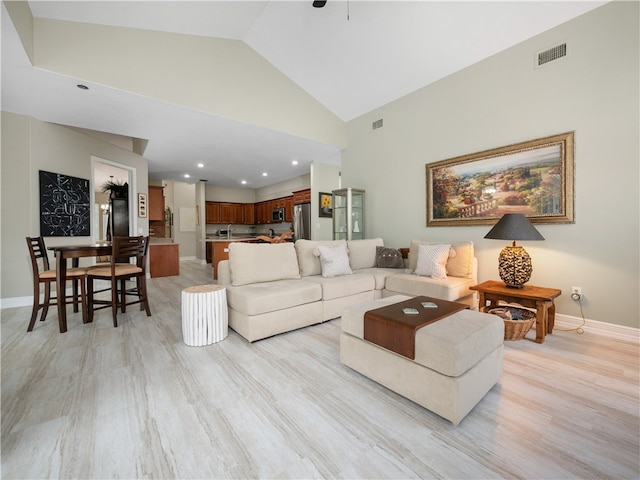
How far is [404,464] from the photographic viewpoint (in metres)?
1.20

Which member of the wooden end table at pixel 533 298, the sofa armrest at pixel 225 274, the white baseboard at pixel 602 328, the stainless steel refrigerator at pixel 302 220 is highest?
the stainless steel refrigerator at pixel 302 220

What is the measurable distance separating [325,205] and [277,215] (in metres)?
2.79

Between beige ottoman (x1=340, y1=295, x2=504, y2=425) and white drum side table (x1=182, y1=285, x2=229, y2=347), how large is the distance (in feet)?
4.35

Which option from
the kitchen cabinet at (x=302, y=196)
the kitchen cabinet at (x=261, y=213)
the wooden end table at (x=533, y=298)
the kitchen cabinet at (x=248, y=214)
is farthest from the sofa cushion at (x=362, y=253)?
the kitchen cabinet at (x=248, y=214)

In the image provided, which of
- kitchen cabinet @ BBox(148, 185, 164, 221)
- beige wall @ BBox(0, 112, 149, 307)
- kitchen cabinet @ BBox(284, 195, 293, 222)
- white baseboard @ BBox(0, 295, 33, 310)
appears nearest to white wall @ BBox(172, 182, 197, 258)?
kitchen cabinet @ BBox(148, 185, 164, 221)

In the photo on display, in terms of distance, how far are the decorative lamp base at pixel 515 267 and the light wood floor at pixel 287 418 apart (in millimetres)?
661

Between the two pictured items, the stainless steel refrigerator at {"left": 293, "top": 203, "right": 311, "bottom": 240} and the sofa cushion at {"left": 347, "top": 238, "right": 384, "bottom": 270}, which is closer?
the sofa cushion at {"left": 347, "top": 238, "right": 384, "bottom": 270}

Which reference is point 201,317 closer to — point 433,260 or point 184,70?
point 433,260

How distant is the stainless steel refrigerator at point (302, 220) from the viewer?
6711 millimetres

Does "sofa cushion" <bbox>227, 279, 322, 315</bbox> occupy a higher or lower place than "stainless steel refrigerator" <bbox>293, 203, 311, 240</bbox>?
lower

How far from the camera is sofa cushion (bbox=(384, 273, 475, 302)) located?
2.97m

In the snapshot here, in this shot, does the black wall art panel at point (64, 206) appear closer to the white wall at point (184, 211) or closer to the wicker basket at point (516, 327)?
the white wall at point (184, 211)

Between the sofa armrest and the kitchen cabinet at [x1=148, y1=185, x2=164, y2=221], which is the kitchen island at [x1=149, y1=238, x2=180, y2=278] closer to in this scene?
the kitchen cabinet at [x1=148, y1=185, x2=164, y2=221]

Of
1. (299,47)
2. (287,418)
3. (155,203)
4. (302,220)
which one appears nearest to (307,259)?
(287,418)
